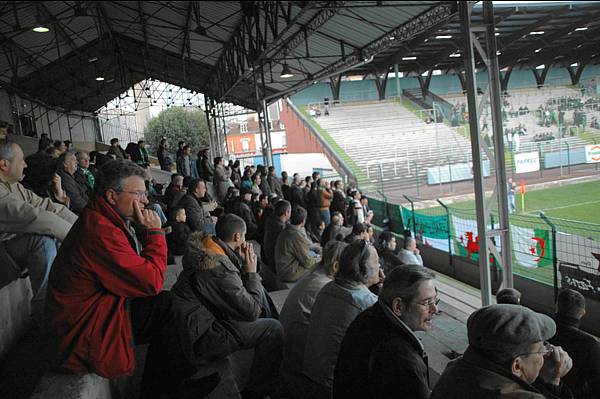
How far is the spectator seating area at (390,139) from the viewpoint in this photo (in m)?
32.8

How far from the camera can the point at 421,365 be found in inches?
79.6

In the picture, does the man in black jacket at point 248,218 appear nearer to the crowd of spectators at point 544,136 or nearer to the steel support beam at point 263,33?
the steel support beam at point 263,33

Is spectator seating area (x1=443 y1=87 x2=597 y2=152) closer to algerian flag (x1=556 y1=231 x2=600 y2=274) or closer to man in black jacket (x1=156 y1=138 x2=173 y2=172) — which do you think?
man in black jacket (x1=156 y1=138 x2=173 y2=172)

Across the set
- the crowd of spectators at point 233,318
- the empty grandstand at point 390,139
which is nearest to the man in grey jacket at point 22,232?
the crowd of spectators at point 233,318

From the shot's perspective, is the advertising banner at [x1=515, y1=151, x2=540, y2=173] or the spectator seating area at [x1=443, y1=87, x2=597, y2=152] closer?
the advertising banner at [x1=515, y1=151, x2=540, y2=173]

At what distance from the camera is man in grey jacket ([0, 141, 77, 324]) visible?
3.12 m

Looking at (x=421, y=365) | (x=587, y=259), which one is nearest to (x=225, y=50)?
(x=587, y=259)

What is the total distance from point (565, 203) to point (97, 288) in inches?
914

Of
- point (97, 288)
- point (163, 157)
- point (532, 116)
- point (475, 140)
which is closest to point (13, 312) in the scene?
point (97, 288)

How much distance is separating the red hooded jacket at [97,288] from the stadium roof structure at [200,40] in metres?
5.77

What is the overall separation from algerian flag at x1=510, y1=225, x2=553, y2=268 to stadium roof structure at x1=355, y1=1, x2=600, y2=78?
11.9 meters

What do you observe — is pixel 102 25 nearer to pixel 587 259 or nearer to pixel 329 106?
pixel 587 259

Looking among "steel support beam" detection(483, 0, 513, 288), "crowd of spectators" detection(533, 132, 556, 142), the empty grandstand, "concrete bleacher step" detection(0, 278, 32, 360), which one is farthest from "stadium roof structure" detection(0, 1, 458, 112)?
"crowd of spectators" detection(533, 132, 556, 142)

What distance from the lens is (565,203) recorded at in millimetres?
22188
